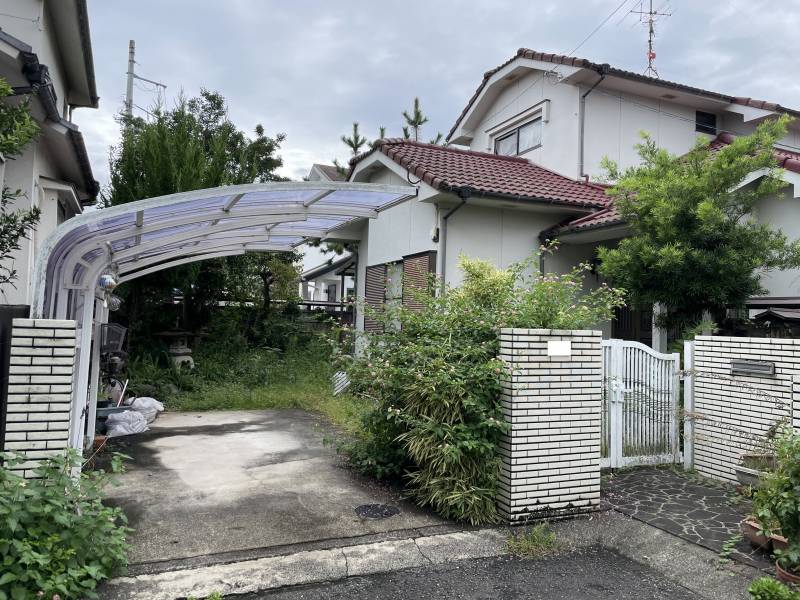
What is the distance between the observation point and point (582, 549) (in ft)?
13.4

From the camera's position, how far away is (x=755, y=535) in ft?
13.0

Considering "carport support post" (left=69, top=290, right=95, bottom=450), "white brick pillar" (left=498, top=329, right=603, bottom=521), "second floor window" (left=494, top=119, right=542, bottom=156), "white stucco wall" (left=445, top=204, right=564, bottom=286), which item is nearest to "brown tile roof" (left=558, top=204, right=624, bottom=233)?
"white stucco wall" (left=445, top=204, right=564, bottom=286)

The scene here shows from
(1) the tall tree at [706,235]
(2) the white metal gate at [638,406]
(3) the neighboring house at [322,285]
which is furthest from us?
(3) the neighboring house at [322,285]

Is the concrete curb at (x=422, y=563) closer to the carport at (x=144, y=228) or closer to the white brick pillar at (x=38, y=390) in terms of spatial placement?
the white brick pillar at (x=38, y=390)

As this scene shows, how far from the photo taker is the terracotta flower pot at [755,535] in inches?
152

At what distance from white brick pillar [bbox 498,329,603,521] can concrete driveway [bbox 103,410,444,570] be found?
33.1 inches

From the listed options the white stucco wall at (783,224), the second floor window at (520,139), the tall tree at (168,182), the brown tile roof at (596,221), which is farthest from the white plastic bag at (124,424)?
the second floor window at (520,139)

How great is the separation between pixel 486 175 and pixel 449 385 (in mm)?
5882

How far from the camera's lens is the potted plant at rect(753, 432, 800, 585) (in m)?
3.39

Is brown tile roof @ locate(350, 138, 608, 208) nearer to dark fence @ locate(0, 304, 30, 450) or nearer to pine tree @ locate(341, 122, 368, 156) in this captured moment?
→ dark fence @ locate(0, 304, 30, 450)

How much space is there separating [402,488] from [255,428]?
11.5ft

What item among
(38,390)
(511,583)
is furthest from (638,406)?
(38,390)

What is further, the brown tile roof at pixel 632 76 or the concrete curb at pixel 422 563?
the brown tile roof at pixel 632 76

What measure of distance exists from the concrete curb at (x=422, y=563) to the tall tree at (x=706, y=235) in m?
3.45
